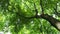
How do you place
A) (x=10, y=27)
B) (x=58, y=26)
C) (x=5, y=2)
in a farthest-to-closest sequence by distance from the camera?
(x=10, y=27) → (x=5, y=2) → (x=58, y=26)

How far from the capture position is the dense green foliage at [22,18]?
11.7 metres

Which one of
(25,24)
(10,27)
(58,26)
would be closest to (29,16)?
(25,24)

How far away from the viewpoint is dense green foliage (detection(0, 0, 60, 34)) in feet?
38.2

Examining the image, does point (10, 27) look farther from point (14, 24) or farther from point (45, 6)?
point (45, 6)

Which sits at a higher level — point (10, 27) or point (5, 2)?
point (5, 2)

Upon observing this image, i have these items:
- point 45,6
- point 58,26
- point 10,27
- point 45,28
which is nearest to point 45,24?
point 45,28

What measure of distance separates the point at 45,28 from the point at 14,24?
1.87 meters

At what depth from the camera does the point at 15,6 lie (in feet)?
39.0

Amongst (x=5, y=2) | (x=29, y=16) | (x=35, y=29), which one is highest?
(x=5, y=2)

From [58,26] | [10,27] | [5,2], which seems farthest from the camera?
[10,27]

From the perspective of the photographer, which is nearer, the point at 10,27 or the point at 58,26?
the point at 58,26

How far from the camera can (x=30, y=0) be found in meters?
12.5

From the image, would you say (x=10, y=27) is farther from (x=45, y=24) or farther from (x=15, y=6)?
(x=45, y=24)

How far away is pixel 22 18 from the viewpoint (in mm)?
11445
